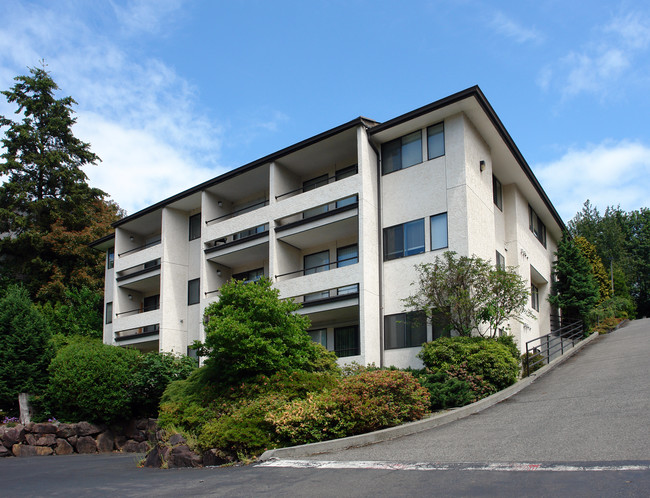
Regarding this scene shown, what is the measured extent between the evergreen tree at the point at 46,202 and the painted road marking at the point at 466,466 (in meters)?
34.2

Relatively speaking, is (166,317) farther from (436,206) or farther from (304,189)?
(436,206)

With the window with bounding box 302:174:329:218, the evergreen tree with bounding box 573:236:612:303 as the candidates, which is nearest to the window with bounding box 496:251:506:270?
the window with bounding box 302:174:329:218

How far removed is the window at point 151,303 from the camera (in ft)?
120

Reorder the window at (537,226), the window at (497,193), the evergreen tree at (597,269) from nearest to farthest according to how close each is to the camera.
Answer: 1. the window at (497,193)
2. the window at (537,226)
3. the evergreen tree at (597,269)

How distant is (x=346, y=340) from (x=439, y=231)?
246 inches

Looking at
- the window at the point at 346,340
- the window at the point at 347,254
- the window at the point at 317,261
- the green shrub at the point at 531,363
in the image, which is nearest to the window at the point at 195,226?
the window at the point at 317,261

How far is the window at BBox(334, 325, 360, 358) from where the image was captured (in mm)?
25578

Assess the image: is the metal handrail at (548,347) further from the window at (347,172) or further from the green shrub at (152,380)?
the green shrub at (152,380)

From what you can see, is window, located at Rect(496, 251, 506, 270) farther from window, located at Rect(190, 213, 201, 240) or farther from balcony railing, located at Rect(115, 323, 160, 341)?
balcony railing, located at Rect(115, 323, 160, 341)

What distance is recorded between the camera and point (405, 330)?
75.7 feet

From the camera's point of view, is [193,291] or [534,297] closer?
[534,297]

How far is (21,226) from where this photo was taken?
43219mm

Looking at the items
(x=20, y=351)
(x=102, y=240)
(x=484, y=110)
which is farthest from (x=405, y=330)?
(x=102, y=240)

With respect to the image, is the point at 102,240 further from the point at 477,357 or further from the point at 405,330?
the point at 477,357
